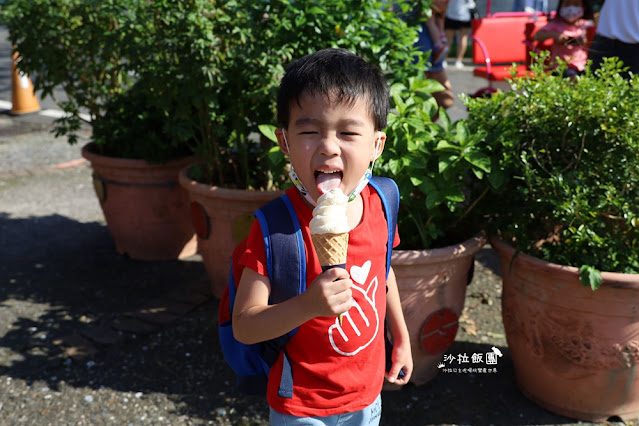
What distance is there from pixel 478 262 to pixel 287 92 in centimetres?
338

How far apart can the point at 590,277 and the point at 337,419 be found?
1.39m

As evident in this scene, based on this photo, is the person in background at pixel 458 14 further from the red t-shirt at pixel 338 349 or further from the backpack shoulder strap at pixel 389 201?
the red t-shirt at pixel 338 349

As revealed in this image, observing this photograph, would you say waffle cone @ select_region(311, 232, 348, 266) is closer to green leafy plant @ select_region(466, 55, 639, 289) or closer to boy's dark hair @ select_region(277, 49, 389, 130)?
boy's dark hair @ select_region(277, 49, 389, 130)

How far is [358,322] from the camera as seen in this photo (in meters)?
1.92

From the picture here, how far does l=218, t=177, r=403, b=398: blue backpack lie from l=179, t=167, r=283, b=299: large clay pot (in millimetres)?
1771

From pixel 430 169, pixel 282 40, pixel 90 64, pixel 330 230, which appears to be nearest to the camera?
pixel 330 230

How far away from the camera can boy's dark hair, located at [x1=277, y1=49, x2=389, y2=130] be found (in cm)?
175

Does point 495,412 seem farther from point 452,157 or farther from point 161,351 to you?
point 161,351

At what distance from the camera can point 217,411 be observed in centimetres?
321

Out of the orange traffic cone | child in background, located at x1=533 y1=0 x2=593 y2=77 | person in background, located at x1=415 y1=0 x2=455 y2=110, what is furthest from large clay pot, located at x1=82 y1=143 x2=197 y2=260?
the orange traffic cone

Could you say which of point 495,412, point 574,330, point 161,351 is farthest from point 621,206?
point 161,351

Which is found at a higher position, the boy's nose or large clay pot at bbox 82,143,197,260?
the boy's nose

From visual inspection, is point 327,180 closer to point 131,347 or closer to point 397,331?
point 397,331

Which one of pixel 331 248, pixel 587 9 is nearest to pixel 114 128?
pixel 331 248
